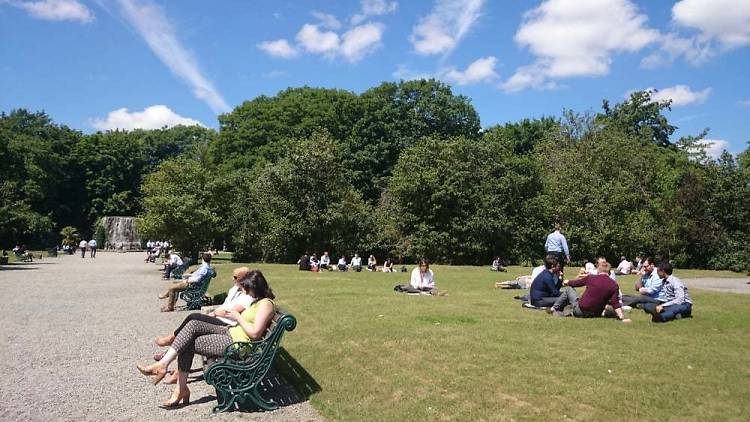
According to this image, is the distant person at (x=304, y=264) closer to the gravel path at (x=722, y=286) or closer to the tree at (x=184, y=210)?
the tree at (x=184, y=210)

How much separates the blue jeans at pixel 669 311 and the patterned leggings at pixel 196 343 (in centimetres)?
788

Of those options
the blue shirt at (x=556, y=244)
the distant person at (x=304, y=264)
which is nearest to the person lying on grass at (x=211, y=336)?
the blue shirt at (x=556, y=244)

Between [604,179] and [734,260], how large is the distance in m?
9.92

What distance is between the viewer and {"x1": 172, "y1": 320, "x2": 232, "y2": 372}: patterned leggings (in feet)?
22.7

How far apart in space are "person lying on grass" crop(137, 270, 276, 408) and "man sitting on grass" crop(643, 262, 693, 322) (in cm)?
748

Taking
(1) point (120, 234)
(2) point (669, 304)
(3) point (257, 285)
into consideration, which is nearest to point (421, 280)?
(2) point (669, 304)

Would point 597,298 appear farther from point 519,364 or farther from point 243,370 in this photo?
point 243,370

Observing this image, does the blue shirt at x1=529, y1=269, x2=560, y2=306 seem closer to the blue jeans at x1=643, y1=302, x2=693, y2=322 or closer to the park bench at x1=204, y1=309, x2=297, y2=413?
the blue jeans at x1=643, y1=302, x2=693, y2=322

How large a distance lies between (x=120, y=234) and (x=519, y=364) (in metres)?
71.9

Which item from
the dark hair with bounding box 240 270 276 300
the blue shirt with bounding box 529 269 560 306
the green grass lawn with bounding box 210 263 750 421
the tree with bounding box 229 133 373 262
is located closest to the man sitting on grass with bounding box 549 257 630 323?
the green grass lawn with bounding box 210 263 750 421

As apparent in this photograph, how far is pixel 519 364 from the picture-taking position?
286 inches

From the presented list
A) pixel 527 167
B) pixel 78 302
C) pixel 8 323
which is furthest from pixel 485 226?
pixel 8 323

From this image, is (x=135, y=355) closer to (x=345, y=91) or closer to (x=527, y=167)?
(x=527, y=167)

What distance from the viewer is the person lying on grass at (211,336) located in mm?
6906
